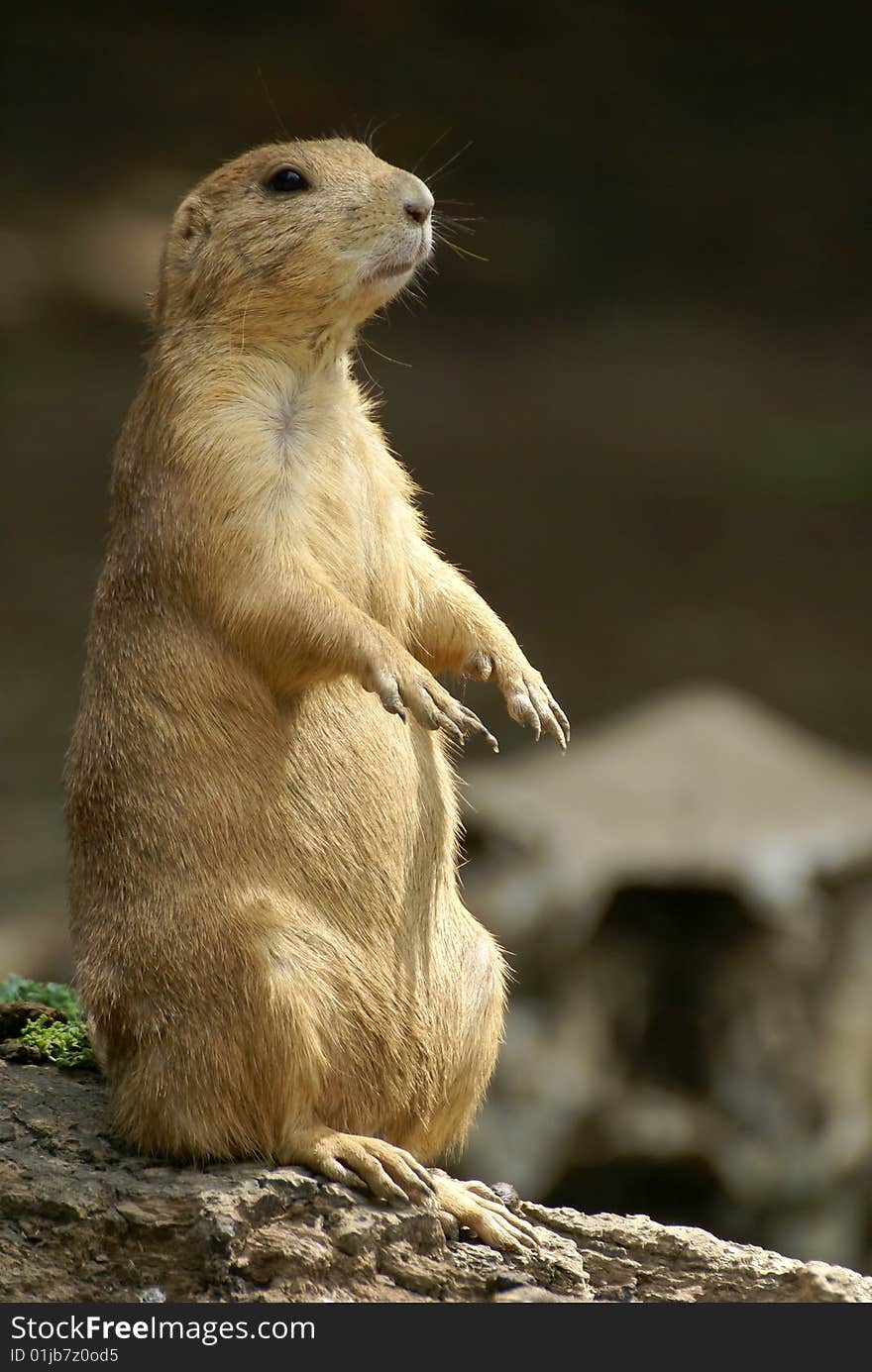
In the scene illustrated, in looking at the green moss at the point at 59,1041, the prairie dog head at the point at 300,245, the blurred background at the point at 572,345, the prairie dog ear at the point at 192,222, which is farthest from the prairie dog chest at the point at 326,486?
the blurred background at the point at 572,345

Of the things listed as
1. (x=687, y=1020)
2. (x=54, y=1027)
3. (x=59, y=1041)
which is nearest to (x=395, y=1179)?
(x=59, y=1041)

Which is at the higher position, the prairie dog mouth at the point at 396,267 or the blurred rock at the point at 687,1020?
the prairie dog mouth at the point at 396,267

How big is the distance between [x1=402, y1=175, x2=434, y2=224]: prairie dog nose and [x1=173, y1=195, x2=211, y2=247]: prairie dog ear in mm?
533

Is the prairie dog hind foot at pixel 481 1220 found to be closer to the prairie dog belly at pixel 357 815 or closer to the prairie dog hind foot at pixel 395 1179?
the prairie dog hind foot at pixel 395 1179

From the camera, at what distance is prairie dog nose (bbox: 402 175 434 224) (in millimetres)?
4492

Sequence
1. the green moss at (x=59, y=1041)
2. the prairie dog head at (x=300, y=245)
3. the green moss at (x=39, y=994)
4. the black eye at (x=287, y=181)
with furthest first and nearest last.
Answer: the green moss at (x=39, y=994), the green moss at (x=59, y=1041), the black eye at (x=287, y=181), the prairie dog head at (x=300, y=245)

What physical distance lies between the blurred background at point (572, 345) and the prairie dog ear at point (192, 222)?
581cm

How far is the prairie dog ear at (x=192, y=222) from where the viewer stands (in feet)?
15.3

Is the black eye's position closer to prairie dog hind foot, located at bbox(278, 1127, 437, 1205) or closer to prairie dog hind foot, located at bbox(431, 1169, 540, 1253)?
prairie dog hind foot, located at bbox(278, 1127, 437, 1205)

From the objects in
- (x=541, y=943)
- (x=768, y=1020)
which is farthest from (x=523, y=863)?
(x=768, y=1020)

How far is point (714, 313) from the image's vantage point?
1878 cm

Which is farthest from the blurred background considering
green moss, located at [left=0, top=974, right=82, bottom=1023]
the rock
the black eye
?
the black eye

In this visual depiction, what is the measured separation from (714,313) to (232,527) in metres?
15.3

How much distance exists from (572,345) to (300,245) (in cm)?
1444
